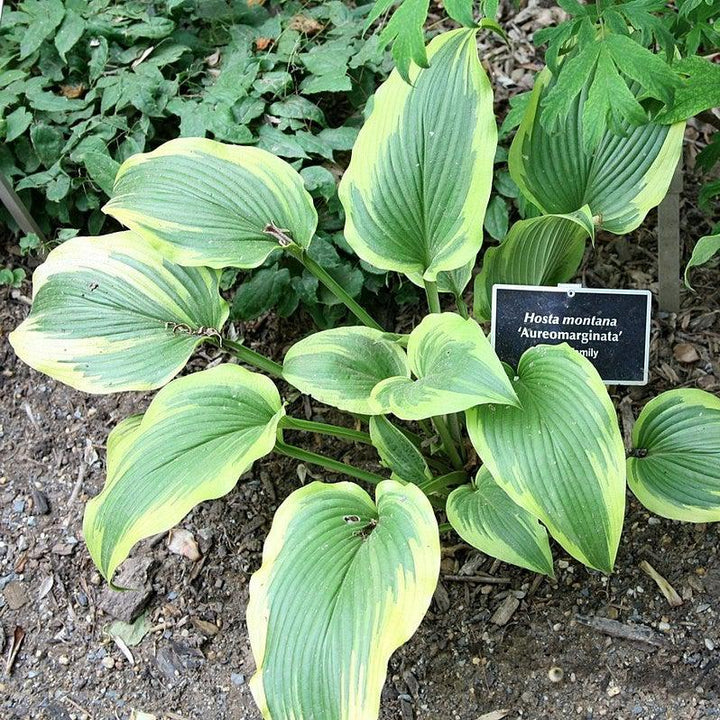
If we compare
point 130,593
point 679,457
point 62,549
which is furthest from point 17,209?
point 679,457

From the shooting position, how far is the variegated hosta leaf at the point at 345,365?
1344mm

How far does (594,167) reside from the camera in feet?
4.69

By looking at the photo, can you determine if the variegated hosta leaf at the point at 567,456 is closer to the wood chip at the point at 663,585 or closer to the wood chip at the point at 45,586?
the wood chip at the point at 663,585

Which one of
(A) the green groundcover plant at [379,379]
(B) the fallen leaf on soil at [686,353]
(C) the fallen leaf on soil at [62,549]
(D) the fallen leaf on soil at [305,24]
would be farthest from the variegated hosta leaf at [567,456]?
(D) the fallen leaf on soil at [305,24]

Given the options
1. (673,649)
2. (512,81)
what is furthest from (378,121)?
(673,649)

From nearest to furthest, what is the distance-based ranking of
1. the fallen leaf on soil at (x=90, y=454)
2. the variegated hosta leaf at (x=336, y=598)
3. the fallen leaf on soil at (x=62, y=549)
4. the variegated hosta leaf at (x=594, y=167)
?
1. the variegated hosta leaf at (x=336, y=598)
2. the variegated hosta leaf at (x=594, y=167)
3. the fallen leaf on soil at (x=62, y=549)
4. the fallen leaf on soil at (x=90, y=454)

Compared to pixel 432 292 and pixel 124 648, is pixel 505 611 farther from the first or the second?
pixel 124 648

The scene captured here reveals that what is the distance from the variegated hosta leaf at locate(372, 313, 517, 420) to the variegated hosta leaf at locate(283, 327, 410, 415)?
79mm

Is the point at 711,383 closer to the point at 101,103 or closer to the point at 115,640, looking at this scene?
the point at 115,640

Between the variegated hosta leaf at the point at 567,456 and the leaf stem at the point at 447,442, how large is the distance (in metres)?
0.29

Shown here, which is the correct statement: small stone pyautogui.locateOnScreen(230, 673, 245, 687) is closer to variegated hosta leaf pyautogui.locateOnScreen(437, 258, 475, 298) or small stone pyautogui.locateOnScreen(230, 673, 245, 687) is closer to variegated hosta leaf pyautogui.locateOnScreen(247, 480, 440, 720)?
variegated hosta leaf pyautogui.locateOnScreen(247, 480, 440, 720)

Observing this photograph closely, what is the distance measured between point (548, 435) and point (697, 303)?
79 centimetres

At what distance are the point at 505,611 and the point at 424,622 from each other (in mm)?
154

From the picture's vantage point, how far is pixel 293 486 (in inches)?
67.7
